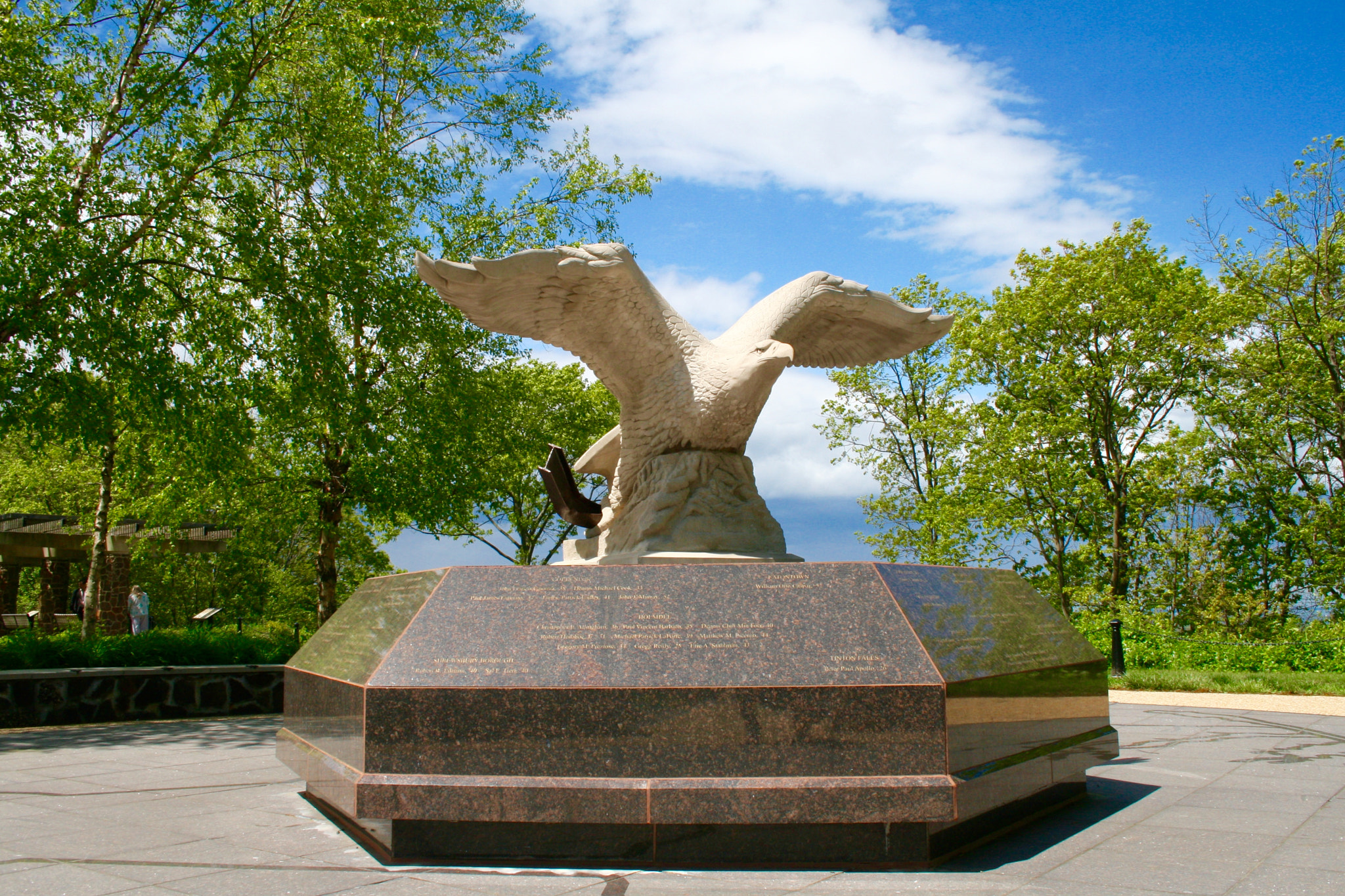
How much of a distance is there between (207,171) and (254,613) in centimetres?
2421

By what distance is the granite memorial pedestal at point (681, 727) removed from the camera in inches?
174

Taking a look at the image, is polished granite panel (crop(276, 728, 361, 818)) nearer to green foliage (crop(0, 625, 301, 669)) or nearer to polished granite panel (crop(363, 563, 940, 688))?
polished granite panel (crop(363, 563, 940, 688))

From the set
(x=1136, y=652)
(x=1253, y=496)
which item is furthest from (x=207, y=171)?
(x=1253, y=496)

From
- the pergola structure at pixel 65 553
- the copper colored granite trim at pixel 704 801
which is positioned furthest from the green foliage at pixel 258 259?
the copper colored granite trim at pixel 704 801

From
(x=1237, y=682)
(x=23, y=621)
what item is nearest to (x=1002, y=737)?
(x=1237, y=682)

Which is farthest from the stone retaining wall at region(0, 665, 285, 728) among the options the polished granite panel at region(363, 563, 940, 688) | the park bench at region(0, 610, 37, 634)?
the park bench at region(0, 610, 37, 634)

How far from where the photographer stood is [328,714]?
5484 millimetres

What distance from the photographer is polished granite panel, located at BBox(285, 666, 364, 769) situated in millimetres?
4793

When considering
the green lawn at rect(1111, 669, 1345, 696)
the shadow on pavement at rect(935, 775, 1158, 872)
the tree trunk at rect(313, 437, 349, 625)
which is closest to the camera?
the shadow on pavement at rect(935, 775, 1158, 872)

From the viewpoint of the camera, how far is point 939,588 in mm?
A: 5484

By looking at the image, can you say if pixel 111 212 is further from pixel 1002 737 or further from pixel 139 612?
pixel 1002 737

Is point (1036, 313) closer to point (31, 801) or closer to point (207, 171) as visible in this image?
point (207, 171)

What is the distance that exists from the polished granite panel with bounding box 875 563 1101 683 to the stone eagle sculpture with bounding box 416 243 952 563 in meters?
1.37

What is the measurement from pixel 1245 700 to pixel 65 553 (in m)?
27.1
